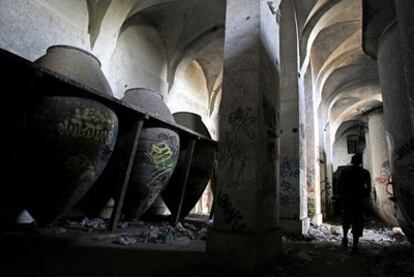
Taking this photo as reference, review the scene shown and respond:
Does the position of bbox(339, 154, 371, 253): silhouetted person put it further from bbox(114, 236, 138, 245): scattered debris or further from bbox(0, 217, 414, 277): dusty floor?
bbox(114, 236, 138, 245): scattered debris

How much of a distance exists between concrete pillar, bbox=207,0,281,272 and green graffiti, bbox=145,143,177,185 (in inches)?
70.0

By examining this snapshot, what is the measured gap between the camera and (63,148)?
306 centimetres

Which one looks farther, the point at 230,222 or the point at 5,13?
the point at 5,13

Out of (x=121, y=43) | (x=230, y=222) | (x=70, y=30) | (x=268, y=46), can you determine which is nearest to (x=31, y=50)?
(x=70, y=30)

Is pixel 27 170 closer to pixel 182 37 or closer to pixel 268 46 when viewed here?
pixel 268 46

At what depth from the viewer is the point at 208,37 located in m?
8.68

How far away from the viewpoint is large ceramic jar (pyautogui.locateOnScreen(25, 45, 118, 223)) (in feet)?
9.80

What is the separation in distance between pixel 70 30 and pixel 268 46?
444 centimetres

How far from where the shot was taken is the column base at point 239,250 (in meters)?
2.46

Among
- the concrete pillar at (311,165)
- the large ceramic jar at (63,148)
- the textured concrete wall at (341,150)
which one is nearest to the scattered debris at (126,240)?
the large ceramic jar at (63,148)

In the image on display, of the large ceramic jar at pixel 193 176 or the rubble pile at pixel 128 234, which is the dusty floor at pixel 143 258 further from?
the large ceramic jar at pixel 193 176

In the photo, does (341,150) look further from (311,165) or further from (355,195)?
(355,195)

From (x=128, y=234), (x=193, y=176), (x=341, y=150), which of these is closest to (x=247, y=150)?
(x=128, y=234)

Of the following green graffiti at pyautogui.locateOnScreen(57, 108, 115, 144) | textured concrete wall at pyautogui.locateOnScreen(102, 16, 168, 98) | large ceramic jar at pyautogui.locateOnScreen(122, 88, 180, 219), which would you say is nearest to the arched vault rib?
large ceramic jar at pyautogui.locateOnScreen(122, 88, 180, 219)
